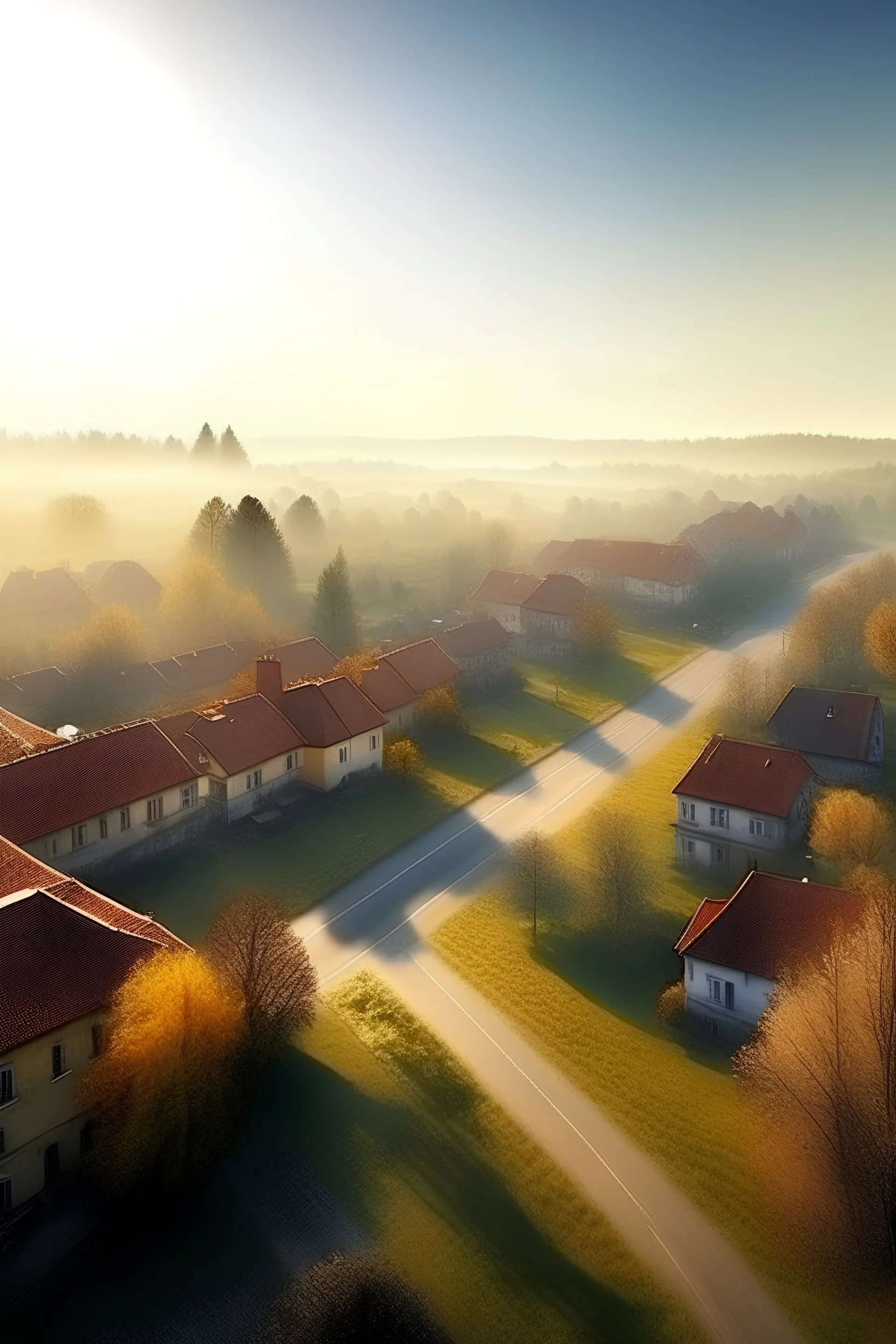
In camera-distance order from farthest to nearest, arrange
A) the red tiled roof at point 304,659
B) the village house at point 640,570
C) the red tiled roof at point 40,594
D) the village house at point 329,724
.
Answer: the village house at point 640,570, the red tiled roof at point 40,594, the red tiled roof at point 304,659, the village house at point 329,724

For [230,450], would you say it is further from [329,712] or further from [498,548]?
[329,712]

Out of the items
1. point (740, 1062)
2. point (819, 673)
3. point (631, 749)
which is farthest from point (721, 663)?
point (740, 1062)

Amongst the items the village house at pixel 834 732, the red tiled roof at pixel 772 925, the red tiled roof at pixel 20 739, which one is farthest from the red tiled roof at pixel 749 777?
the red tiled roof at pixel 20 739

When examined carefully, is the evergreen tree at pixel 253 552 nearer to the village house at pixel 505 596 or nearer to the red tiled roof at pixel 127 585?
the red tiled roof at pixel 127 585

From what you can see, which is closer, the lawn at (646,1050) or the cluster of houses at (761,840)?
the lawn at (646,1050)

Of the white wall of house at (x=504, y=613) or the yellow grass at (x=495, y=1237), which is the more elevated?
the white wall of house at (x=504, y=613)

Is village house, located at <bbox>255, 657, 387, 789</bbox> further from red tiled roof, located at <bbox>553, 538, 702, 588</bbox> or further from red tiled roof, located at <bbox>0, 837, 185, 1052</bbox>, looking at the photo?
red tiled roof, located at <bbox>553, 538, 702, 588</bbox>

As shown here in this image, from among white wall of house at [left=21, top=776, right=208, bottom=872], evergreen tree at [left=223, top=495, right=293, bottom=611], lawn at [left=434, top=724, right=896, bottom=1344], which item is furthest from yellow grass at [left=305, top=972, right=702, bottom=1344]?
evergreen tree at [left=223, top=495, right=293, bottom=611]
